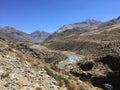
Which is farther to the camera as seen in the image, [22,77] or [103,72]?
[103,72]

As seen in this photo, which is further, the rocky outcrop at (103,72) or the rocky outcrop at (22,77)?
the rocky outcrop at (103,72)

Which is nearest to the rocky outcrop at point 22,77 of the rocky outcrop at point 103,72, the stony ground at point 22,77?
the stony ground at point 22,77

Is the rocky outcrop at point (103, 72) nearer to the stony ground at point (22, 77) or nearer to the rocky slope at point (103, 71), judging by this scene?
the rocky slope at point (103, 71)

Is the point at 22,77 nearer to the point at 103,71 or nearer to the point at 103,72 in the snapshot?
the point at 103,72

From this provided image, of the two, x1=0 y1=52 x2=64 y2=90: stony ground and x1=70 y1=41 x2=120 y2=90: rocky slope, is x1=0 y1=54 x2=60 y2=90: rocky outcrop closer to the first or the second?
x1=0 y1=52 x2=64 y2=90: stony ground

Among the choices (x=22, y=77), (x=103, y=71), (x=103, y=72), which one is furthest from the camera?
(x=103, y=71)

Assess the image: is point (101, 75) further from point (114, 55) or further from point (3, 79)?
point (3, 79)

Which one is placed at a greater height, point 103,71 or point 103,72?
point 103,71

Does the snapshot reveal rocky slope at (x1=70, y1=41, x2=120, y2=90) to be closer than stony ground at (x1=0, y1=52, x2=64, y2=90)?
No

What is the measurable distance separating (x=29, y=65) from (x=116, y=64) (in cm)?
1424

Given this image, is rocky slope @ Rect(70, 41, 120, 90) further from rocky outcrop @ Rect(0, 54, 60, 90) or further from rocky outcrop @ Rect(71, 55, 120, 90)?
rocky outcrop @ Rect(0, 54, 60, 90)

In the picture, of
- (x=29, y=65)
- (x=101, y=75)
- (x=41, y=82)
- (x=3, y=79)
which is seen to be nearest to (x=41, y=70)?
(x=29, y=65)

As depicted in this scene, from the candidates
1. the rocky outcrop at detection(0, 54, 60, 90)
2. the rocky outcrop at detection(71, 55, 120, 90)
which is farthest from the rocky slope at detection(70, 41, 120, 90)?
the rocky outcrop at detection(0, 54, 60, 90)

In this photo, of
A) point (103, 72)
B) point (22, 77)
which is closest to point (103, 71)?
point (103, 72)
